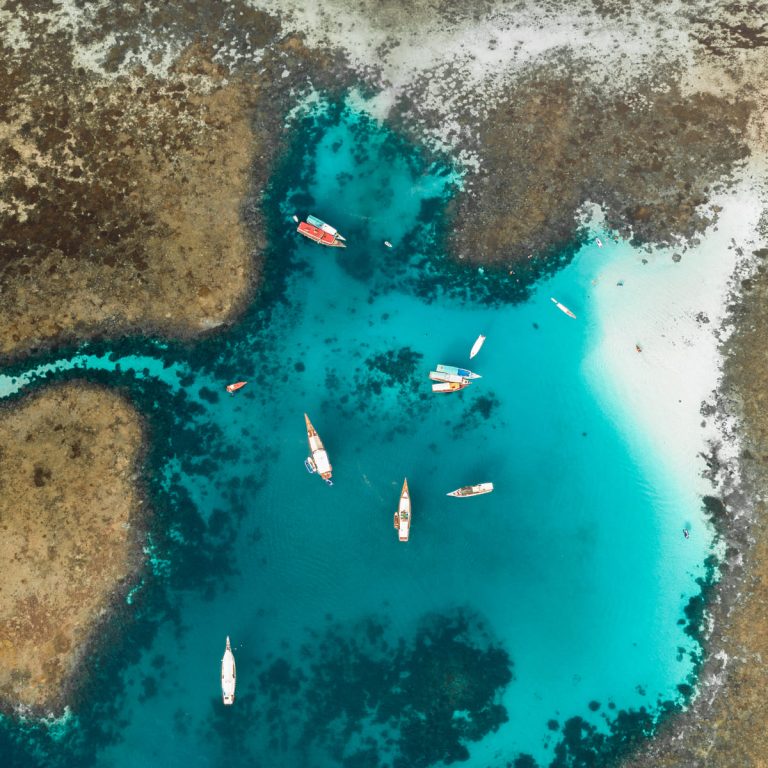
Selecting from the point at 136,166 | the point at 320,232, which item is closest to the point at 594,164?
the point at 320,232

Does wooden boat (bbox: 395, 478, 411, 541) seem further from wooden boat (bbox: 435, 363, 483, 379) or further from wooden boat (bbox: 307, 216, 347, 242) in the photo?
wooden boat (bbox: 307, 216, 347, 242)

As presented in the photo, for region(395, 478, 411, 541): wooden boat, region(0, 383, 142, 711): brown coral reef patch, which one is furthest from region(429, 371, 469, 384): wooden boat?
region(0, 383, 142, 711): brown coral reef patch

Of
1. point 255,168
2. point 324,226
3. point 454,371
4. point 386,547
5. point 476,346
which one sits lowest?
point 386,547

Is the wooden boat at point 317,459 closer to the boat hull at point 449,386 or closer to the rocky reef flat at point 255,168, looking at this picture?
the boat hull at point 449,386

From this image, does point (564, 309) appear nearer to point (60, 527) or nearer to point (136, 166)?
point (136, 166)

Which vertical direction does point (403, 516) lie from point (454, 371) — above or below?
below

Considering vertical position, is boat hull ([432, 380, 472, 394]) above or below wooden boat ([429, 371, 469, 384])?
below
